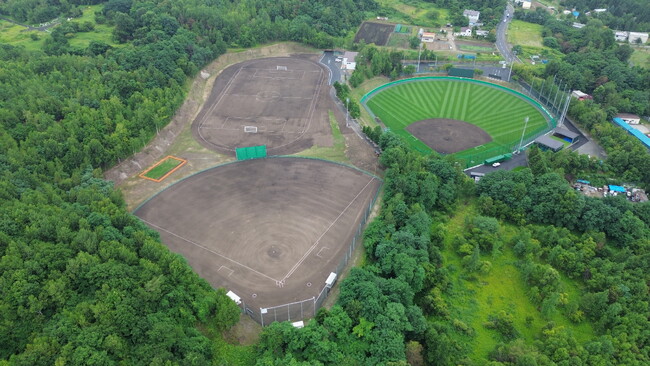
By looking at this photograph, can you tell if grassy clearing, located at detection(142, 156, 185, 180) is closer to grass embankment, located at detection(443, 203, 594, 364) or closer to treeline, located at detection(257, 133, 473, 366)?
treeline, located at detection(257, 133, 473, 366)

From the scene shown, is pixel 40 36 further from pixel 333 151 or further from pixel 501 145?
pixel 501 145

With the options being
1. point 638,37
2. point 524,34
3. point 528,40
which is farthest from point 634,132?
point 524,34

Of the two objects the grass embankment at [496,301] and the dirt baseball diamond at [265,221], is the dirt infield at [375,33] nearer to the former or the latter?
the dirt baseball diamond at [265,221]

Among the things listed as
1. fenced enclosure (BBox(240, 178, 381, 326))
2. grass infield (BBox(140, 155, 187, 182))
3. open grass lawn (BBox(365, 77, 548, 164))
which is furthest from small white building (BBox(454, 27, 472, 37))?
fenced enclosure (BBox(240, 178, 381, 326))

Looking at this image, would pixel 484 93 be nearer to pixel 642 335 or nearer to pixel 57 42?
pixel 642 335

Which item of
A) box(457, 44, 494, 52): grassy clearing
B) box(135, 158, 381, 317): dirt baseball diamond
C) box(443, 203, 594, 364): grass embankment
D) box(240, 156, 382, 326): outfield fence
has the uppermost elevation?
box(457, 44, 494, 52): grassy clearing

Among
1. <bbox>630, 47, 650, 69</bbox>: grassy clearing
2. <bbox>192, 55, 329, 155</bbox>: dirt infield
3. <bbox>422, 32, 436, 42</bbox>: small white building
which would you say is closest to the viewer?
<bbox>192, 55, 329, 155</bbox>: dirt infield

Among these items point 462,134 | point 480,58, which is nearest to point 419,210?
point 462,134
